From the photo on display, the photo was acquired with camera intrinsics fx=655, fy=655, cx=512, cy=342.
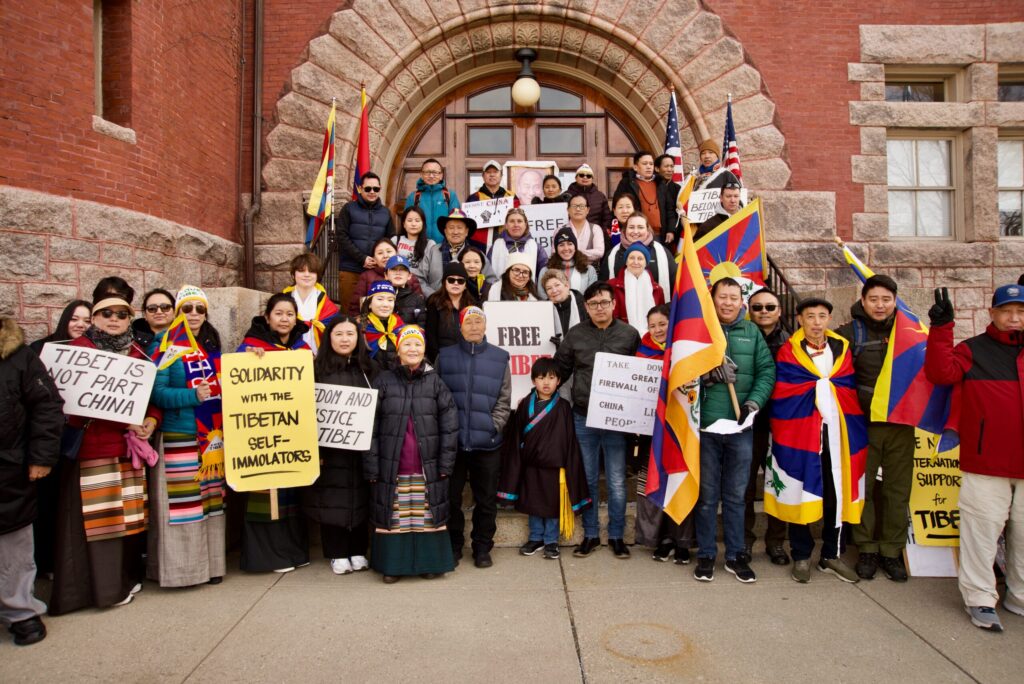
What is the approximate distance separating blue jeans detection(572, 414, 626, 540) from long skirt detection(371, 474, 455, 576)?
A: 3.92 ft

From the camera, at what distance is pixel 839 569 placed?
460 centimetres

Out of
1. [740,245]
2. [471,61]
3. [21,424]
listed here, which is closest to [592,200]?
[740,245]

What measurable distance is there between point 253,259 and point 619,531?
20.1 ft

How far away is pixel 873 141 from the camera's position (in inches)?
353

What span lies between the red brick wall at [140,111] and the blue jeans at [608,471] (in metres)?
4.98

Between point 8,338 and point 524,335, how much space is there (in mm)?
3566

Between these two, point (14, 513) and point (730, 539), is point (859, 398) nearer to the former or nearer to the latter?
point (730, 539)

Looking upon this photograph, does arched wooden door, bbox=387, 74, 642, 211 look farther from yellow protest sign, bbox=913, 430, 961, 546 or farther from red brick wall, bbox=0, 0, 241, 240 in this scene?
yellow protest sign, bbox=913, 430, 961, 546

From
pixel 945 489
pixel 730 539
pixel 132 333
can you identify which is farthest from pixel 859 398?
pixel 132 333

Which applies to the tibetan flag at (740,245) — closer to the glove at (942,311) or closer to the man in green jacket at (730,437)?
the man in green jacket at (730,437)

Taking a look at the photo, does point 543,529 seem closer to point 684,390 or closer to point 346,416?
point 684,390

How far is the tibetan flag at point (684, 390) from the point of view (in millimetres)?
4449

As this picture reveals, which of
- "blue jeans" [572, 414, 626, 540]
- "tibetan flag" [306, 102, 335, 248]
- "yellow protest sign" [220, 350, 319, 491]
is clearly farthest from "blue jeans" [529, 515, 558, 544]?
"tibetan flag" [306, 102, 335, 248]

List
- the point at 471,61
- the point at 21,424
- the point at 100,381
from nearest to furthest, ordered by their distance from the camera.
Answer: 1. the point at 21,424
2. the point at 100,381
3. the point at 471,61
